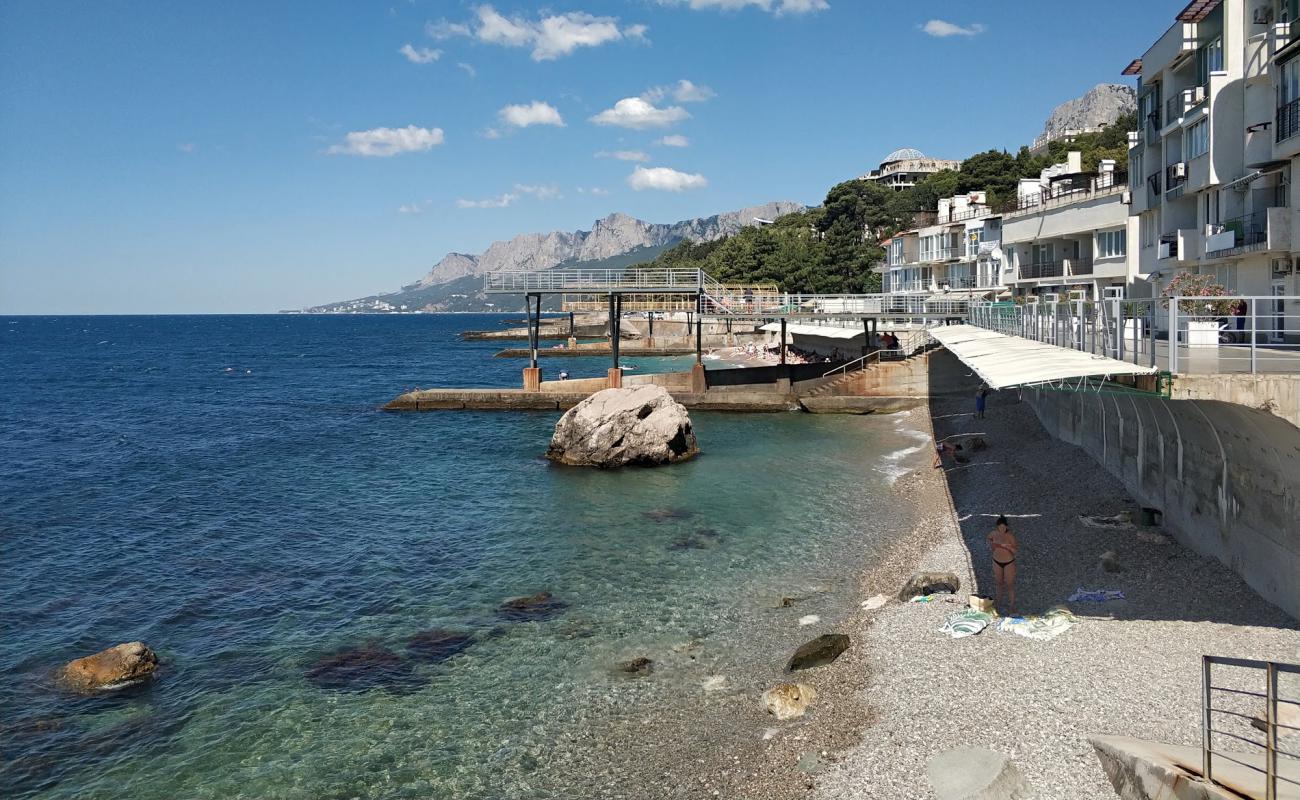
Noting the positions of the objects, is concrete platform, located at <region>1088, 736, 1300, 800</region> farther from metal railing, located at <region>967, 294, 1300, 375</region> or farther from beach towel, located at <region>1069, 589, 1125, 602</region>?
beach towel, located at <region>1069, 589, 1125, 602</region>

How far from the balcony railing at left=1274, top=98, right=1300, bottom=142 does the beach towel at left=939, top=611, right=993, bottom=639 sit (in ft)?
55.5

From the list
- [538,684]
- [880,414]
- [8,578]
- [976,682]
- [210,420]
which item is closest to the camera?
[976,682]

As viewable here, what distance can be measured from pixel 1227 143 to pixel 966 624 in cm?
2152

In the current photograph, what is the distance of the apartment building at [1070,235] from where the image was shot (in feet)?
144

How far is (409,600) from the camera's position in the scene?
64.0 feet

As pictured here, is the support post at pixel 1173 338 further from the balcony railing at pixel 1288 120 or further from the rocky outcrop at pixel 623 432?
the rocky outcrop at pixel 623 432

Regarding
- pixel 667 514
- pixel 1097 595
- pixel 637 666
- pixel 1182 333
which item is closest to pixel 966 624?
pixel 1097 595

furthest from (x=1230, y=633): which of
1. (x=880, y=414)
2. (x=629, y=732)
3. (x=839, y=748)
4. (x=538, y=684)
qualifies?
(x=880, y=414)

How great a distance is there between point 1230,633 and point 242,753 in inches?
595

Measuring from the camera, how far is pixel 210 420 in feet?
176

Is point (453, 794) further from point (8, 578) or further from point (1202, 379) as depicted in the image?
point (8, 578)

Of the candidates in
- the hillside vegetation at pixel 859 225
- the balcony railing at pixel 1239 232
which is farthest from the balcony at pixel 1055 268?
the hillside vegetation at pixel 859 225

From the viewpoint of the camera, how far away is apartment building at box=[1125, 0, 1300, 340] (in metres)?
24.0

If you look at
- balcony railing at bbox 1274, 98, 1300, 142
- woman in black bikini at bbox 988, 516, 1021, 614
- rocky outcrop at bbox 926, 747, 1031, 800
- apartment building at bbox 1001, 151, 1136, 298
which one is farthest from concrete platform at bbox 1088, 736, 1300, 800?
apartment building at bbox 1001, 151, 1136, 298
